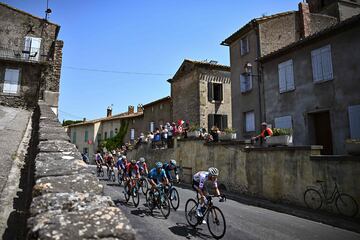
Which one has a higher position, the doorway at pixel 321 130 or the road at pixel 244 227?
the doorway at pixel 321 130

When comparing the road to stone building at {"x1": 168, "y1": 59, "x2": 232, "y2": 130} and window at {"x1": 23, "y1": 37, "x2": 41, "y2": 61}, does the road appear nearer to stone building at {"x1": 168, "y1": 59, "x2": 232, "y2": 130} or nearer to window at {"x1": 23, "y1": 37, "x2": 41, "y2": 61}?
stone building at {"x1": 168, "y1": 59, "x2": 232, "y2": 130}

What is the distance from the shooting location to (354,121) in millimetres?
12711

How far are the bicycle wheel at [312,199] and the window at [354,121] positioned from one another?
4.49m

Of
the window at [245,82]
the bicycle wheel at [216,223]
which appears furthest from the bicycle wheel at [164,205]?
Result: the window at [245,82]

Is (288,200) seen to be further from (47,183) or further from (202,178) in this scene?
(47,183)

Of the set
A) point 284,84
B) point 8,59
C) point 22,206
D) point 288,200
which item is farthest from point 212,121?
point 22,206

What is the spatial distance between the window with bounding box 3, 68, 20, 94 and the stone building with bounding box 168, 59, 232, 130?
15906 millimetres

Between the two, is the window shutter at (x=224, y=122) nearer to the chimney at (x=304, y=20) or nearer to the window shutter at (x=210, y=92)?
the window shutter at (x=210, y=92)

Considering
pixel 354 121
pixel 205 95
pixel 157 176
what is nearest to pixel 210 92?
pixel 205 95

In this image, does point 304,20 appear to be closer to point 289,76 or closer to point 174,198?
point 289,76

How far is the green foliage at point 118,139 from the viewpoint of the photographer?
41.2 metres

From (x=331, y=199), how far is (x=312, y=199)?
29.4 inches

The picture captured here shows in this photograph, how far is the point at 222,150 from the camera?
15000mm

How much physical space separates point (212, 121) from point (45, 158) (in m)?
23.5
